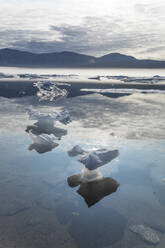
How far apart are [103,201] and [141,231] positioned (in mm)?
791

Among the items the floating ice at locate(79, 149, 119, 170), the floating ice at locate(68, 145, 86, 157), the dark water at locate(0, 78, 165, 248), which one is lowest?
the dark water at locate(0, 78, 165, 248)

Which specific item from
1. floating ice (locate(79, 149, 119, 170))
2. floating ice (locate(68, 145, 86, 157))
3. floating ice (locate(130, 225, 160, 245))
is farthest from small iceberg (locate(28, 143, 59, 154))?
floating ice (locate(130, 225, 160, 245))

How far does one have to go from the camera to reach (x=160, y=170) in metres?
4.64

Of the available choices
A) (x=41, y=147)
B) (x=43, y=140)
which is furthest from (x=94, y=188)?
(x=43, y=140)

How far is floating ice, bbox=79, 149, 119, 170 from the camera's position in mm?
4234

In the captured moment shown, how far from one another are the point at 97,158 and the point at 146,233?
1745mm

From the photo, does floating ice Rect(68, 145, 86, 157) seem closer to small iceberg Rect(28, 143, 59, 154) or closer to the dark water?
the dark water

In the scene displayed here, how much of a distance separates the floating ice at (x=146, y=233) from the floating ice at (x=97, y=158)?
4.52 ft

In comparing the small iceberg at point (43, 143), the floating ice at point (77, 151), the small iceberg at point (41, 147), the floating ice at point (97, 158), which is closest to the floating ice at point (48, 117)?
the small iceberg at point (43, 143)

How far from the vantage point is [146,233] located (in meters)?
2.92

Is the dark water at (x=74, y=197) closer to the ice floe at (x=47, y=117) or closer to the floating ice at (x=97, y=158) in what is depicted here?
the floating ice at (x=97, y=158)

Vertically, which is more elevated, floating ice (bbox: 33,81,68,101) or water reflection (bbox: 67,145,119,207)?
water reflection (bbox: 67,145,119,207)

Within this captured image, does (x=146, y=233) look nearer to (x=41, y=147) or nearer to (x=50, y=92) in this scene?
(x=41, y=147)

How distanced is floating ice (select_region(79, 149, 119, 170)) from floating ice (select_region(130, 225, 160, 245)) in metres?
1.38
